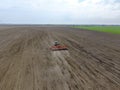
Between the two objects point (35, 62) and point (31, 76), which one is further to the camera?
point (35, 62)

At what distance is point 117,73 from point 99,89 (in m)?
1.76

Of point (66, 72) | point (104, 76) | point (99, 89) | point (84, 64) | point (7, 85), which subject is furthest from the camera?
point (84, 64)

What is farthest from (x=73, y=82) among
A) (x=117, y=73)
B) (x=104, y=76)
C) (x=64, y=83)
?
(x=117, y=73)

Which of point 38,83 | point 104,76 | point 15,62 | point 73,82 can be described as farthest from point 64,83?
point 15,62

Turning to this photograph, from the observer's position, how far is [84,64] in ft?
Answer: 23.5

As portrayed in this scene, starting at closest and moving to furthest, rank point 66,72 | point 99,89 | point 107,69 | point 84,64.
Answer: point 99,89 → point 66,72 → point 107,69 → point 84,64

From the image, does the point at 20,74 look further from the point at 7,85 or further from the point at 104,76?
the point at 104,76

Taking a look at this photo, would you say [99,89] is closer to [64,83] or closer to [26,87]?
[64,83]

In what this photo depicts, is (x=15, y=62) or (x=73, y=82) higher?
(x=73, y=82)

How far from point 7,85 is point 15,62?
9.46 feet

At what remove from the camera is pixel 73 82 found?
4.92 metres

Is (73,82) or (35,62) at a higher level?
(73,82)

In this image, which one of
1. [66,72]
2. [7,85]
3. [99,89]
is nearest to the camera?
[99,89]

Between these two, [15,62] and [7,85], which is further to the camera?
[15,62]
